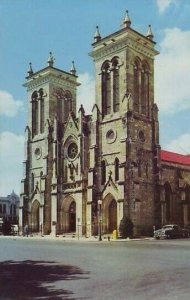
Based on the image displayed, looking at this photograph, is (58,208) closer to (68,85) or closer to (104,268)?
(68,85)

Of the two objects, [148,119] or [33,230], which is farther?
[33,230]

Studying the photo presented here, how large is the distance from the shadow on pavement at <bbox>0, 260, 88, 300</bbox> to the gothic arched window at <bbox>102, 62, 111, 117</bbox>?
27486 mm

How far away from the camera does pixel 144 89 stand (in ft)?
147

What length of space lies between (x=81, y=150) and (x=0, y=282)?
32.9 m

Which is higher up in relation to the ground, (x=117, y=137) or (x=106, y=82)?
(x=106, y=82)

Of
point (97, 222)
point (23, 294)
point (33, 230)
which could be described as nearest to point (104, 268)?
point (23, 294)

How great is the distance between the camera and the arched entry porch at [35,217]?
51719mm

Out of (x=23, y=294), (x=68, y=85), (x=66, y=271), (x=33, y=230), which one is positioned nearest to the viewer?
(x=23, y=294)

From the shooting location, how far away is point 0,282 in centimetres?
1284

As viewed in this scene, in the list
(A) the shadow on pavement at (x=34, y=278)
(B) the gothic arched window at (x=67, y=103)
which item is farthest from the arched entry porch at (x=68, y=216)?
(A) the shadow on pavement at (x=34, y=278)

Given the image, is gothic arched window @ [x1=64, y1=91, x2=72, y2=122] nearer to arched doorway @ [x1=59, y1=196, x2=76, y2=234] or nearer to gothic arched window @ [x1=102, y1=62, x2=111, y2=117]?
gothic arched window @ [x1=102, y1=62, x2=111, y2=117]

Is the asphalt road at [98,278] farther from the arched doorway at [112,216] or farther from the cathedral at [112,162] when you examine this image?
the arched doorway at [112,216]


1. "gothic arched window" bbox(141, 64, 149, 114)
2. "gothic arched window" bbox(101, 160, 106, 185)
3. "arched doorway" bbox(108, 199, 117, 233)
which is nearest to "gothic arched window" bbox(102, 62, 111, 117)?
"gothic arched window" bbox(141, 64, 149, 114)

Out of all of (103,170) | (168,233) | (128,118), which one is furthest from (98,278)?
(103,170)
